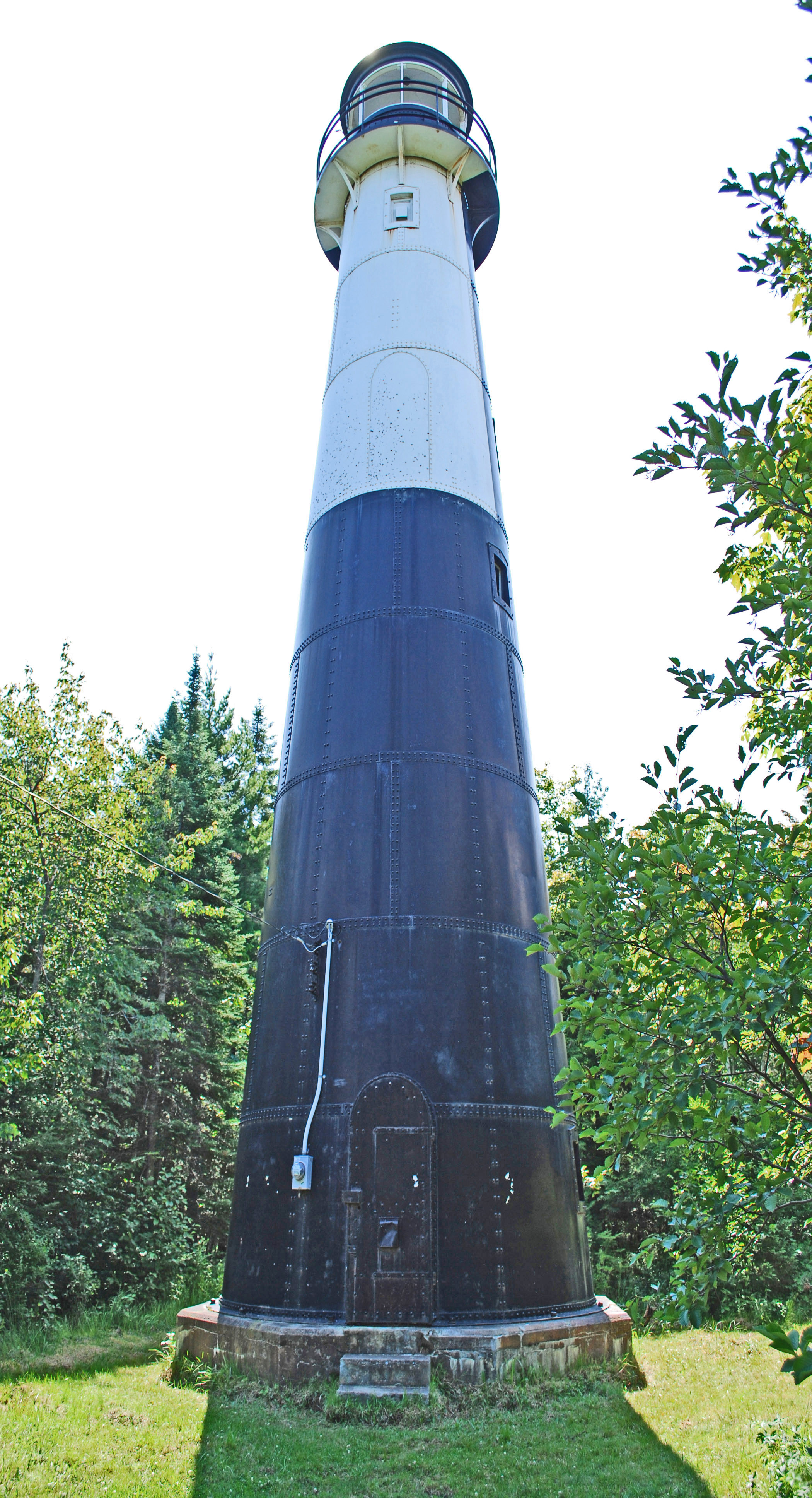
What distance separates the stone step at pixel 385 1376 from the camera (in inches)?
233

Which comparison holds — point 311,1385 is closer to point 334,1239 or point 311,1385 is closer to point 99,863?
point 334,1239

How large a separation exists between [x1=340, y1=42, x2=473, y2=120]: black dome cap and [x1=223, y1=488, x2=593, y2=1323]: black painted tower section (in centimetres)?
1049

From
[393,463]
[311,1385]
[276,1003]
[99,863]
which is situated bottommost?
[311,1385]

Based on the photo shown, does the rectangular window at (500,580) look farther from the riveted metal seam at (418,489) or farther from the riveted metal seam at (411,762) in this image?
the riveted metal seam at (411,762)

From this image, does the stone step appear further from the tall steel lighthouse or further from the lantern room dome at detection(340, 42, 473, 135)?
the lantern room dome at detection(340, 42, 473, 135)

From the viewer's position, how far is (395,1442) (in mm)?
5465

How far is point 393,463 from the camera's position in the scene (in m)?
10.3

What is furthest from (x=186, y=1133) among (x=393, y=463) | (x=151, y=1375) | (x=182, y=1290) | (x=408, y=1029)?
(x=393, y=463)

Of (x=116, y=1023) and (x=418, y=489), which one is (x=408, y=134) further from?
(x=116, y=1023)

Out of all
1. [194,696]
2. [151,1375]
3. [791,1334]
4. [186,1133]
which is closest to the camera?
[791,1334]

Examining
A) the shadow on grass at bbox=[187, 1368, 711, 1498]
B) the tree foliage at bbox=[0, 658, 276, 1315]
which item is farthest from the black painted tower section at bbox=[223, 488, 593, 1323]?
the tree foliage at bbox=[0, 658, 276, 1315]

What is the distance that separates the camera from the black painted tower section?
6.72 meters

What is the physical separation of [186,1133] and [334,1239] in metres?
13.0

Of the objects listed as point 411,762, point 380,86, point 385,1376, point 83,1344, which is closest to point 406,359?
point 411,762
